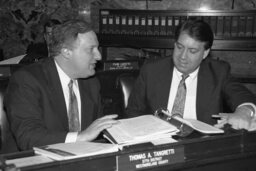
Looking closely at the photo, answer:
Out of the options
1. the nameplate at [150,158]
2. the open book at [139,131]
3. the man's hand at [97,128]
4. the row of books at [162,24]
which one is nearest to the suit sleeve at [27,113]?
the man's hand at [97,128]

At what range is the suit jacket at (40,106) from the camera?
1.61 metres

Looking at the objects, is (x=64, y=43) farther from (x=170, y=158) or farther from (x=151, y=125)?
(x=170, y=158)

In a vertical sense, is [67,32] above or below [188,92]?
above

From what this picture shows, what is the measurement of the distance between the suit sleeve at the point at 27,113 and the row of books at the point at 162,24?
3.05m

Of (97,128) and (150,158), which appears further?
(97,128)

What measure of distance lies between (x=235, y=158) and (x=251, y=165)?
7cm

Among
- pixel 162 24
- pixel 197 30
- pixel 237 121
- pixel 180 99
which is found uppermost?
pixel 197 30

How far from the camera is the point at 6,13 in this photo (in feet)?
17.9

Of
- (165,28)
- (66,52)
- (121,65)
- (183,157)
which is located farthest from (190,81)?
(165,28)

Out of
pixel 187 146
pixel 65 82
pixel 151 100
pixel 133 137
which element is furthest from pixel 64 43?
pixel 187 146

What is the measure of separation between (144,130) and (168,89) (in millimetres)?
1001

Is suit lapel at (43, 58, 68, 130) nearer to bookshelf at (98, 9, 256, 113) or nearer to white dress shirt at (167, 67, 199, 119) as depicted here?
white dress shirt at (167, 67, 199, 119)

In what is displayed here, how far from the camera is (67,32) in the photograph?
6.14 feet

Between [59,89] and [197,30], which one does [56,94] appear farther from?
[197,30]
